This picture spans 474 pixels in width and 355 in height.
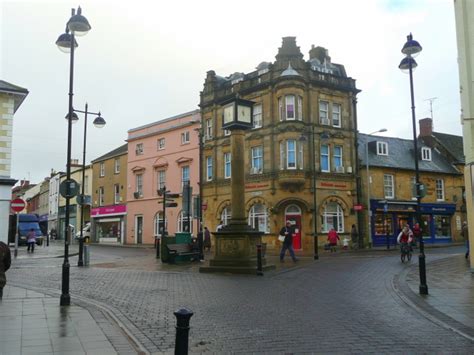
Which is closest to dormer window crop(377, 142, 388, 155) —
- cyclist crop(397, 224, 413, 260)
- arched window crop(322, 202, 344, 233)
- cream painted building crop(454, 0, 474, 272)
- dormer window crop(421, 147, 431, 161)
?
dormer window crop(421, 147, 431, 161)

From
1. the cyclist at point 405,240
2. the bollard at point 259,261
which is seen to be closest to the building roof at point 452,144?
the cyclist at point 405,240

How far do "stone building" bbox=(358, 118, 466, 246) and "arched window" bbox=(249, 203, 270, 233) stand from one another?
7.53m

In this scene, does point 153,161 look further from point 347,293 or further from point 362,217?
point 347,293

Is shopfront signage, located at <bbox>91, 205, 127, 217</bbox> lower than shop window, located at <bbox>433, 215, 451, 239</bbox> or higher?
higher

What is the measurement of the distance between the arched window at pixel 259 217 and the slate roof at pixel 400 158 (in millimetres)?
8877

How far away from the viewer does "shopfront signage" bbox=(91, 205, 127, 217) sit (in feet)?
157

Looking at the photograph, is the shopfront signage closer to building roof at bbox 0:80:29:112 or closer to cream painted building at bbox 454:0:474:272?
building roof at bbox 0:80:29:112

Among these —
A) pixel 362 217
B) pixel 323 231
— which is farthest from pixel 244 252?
pixel 362 217

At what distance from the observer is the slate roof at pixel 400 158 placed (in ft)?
122

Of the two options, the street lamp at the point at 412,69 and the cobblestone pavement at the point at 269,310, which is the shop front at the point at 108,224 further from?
the street lamp at the point at 412,69

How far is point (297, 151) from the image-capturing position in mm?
32312

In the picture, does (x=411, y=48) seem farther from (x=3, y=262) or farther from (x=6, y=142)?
(x=6, y=142)

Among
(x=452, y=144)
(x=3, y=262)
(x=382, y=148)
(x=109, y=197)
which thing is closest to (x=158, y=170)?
(x=109, y=197)

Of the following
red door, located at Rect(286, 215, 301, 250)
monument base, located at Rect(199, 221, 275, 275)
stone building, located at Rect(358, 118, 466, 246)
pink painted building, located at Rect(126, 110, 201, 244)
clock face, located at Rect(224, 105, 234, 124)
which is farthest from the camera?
pink painted building, located at Rect(126, 110, 201, 244)
